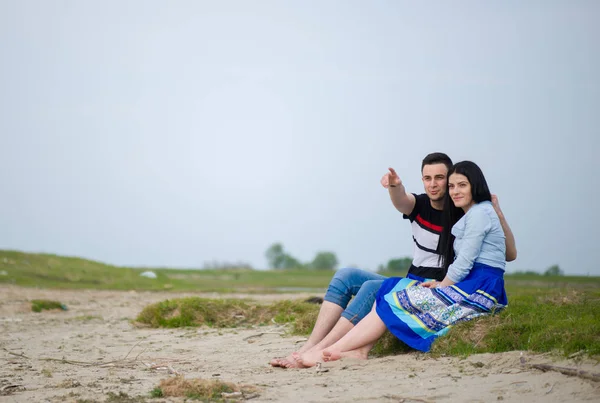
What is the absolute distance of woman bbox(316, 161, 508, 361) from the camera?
19.7 feet

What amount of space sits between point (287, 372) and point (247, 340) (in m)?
2.80

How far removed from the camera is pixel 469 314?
6230 mm

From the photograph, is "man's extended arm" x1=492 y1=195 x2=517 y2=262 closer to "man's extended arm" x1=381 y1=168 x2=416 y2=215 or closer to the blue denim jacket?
the blue denim jacket

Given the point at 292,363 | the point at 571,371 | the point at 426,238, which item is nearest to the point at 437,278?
the point at 426,238

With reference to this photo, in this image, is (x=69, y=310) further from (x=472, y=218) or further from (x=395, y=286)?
(x=472, y=218)

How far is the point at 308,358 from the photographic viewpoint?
249 inches

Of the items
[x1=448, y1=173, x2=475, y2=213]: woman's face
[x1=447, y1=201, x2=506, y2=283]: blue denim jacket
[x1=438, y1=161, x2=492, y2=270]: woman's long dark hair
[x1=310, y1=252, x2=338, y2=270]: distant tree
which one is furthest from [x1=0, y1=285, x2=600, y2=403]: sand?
[x1=310, y1=252, x2=338, y2=270]: distant tree

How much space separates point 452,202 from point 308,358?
213cm

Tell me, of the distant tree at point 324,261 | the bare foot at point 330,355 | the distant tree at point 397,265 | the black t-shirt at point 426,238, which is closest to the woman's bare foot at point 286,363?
the bare foot at point 330,355

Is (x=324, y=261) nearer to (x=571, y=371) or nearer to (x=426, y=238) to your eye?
(x=426, y=238)

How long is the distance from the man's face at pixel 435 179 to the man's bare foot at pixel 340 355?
1806mm

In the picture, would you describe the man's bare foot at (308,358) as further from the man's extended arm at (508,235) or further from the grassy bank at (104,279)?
the grassy bank at (104,279)

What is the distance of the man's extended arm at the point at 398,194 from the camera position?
263 inches

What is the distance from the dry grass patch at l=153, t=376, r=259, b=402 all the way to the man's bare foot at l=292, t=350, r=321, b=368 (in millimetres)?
1181
